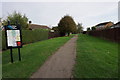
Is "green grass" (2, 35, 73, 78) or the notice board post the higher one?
the notice board post

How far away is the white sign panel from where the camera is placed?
5066 mm

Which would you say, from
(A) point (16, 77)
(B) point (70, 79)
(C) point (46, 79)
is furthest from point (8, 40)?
(B) point (70, 79)

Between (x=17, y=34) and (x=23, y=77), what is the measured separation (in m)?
2.73

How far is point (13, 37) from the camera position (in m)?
5.17

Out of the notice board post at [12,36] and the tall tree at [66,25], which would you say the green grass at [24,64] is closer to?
the notice board post at [12,36]

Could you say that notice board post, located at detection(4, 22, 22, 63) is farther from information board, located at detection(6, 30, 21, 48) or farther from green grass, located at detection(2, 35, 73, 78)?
green grass, located at detection(2, 35, 73, 78)

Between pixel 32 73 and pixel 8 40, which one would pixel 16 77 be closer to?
pixel 32 73

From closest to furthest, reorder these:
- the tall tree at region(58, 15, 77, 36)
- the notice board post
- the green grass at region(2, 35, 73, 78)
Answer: the green grass at region(2, 35, 73, 78) → the notice board post → the tall tree at region(58, 15, 77, 36)

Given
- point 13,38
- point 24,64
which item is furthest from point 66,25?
point 24,64

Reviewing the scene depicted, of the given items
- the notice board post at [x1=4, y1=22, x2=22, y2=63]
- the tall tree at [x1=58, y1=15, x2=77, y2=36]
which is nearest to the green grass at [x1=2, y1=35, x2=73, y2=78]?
the notice board post at [x1=4, y1=22, x2=22, y2=63]

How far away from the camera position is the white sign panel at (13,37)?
5.07 metres

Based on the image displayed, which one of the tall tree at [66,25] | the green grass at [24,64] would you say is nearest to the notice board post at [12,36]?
the green grass at [24,64]

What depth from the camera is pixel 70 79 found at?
3096mm

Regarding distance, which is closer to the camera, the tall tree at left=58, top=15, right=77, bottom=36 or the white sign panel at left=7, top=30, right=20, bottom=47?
the white sign panel at left=7, top=30, right=20, bottom=47
